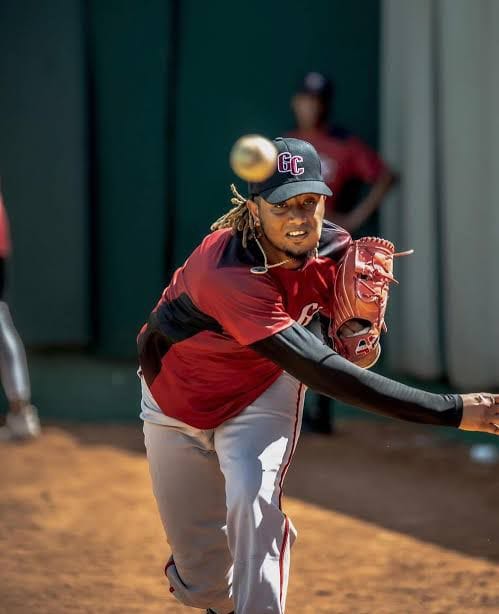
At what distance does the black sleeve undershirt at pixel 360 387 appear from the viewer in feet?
11.2

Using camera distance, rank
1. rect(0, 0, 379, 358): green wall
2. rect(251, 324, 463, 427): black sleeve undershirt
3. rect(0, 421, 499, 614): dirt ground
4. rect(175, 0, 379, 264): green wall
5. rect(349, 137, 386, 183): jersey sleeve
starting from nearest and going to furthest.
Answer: rect(251, 324, 463, 427): black sleeve undershirt
rect(0, 421, 499, 614): dirt ground
rect(349, 137, 386, 183): jersey sleeve
rect(175, 0, 379, 264): green wall
rect(0, 0, 379, 358): green wall

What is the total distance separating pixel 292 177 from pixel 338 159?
417 cm

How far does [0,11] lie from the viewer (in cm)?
970

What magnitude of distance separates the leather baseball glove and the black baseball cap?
33 centimetres

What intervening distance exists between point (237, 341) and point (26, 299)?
21.5ft

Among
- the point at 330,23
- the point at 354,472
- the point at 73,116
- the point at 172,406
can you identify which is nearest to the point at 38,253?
the point at 73,116

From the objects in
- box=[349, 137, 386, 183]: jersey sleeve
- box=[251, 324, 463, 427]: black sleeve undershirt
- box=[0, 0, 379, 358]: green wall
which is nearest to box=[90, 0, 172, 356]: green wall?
box=[0, 0, 379, 358]: green wall

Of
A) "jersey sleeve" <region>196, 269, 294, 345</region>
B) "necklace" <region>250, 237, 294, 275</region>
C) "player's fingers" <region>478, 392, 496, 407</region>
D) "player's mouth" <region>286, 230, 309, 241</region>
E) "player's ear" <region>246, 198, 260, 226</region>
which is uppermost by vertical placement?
"player's ear" <region>246, 198, 260, 226</region>

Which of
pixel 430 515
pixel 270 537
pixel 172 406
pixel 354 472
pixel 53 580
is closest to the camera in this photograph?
pixel 270 537

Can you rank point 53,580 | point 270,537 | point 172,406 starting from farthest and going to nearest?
point 53,580 < point 172,406 < point 270,537

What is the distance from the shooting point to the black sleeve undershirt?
341cm

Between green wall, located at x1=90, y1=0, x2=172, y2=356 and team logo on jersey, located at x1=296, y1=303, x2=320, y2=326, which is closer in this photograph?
team logo on jersey, located at x1=296, y1=303, x2=320, y2=326

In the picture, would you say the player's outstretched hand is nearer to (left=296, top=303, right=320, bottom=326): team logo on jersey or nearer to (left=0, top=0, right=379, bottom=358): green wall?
(left=296, top=303, right=320, bottom=326): team logo on jersey

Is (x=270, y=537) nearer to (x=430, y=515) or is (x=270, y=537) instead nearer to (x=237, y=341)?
(x=237, y=341)
